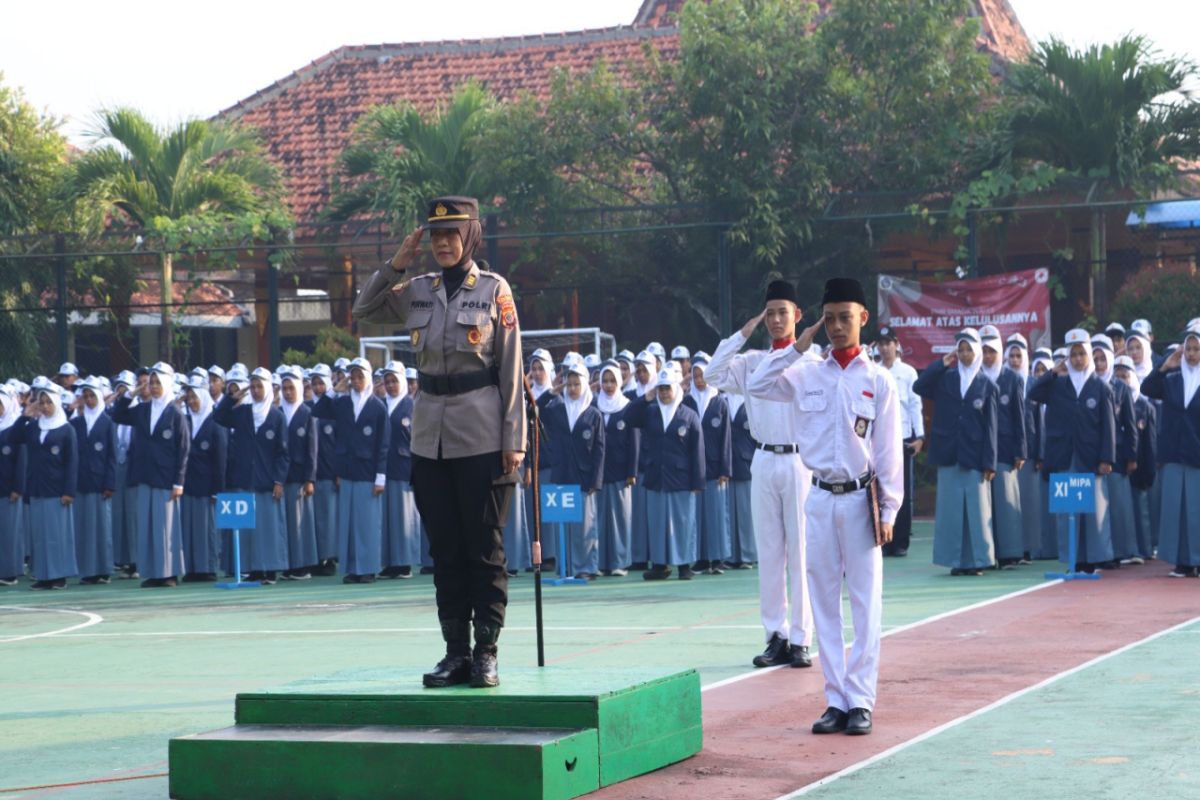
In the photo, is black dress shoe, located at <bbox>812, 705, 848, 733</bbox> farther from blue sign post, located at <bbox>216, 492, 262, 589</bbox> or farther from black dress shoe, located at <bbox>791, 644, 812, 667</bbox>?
blue sign post, located at <bbox>216, 492, 262, 589</bbox>

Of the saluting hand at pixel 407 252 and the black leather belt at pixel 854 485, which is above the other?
the saluting hand at pixel 407 252

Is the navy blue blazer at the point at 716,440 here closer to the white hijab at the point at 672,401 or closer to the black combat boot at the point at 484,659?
the white hijab at the point at 672,401

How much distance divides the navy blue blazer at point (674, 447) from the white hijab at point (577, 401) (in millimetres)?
558

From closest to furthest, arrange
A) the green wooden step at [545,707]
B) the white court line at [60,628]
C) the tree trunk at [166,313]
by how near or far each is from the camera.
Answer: the green wooden step at [545,707], the white court line at [60,628], the tree trunk at [166,313]

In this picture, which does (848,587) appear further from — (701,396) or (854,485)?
(701,396)

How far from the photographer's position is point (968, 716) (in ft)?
29.4

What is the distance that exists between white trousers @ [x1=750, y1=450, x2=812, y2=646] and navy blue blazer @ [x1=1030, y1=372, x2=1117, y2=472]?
6.84 meters

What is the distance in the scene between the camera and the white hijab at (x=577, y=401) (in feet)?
62.1

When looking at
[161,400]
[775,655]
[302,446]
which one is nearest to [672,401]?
[302,446]

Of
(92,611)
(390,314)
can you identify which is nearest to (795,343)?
(390,314)

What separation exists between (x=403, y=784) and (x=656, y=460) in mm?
11559

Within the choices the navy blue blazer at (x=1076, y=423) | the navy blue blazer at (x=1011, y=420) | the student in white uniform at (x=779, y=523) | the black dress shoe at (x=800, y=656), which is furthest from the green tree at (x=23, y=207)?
the black dress shoe at (x=800, y=656)

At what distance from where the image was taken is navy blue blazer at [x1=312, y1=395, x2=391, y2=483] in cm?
1950

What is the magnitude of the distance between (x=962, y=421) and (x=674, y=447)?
2.87 m
